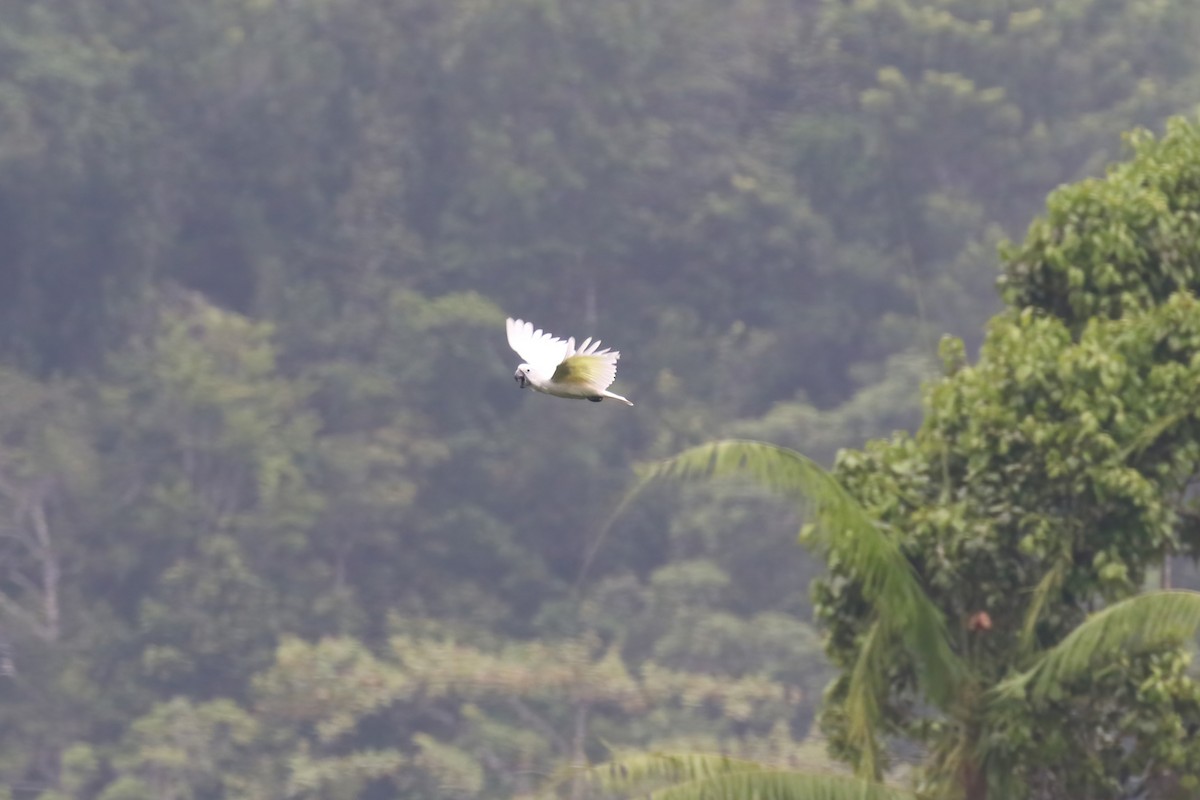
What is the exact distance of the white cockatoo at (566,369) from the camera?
17.8 feet

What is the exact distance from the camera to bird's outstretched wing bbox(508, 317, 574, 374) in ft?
18.2

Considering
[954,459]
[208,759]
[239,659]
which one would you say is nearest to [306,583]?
[239,659]

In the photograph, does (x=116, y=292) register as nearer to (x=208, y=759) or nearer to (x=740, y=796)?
(x=208, y=759)

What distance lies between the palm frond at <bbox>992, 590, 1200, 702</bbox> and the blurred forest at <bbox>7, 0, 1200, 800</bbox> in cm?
1481

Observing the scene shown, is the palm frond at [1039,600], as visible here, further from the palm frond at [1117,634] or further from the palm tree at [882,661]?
the palm frond at [1117,634]

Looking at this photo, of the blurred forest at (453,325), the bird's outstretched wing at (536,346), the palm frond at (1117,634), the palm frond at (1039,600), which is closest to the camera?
the bird's outstretched wing at (536,346)

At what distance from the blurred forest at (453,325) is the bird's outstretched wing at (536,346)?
15940mm

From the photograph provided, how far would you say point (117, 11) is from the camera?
30.1 metres

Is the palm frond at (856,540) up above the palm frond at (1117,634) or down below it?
above

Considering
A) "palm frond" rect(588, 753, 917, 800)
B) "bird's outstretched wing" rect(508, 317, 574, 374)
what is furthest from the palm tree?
"bird's outstretched wing" rect(508, 317, 574, 374)

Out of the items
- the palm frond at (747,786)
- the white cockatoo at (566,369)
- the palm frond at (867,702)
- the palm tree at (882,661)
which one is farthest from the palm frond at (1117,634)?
the white cockatoo at (566,369)

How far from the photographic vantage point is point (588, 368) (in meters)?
5.48

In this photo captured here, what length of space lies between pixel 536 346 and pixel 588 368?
22cm

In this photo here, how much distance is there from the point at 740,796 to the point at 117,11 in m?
25.2
